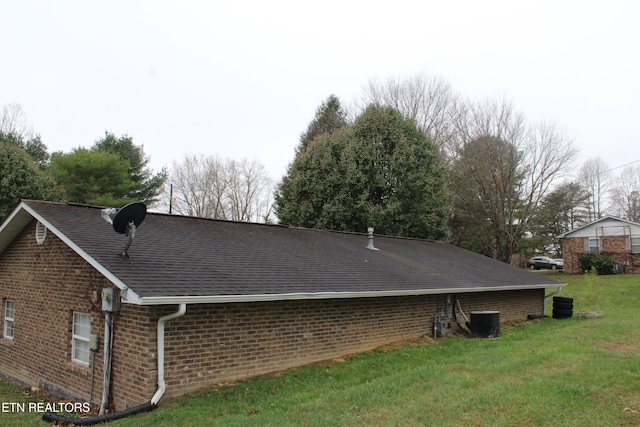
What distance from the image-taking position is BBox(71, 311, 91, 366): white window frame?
347 inches

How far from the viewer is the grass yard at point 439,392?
610cm

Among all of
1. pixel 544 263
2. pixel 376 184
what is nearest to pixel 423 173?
pixel 376 184

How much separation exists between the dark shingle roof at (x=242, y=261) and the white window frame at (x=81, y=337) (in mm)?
1565

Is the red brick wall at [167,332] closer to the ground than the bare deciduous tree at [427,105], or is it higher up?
closer to the ground

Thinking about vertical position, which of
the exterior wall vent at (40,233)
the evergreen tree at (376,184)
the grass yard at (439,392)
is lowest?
the grass yard at (439,392)

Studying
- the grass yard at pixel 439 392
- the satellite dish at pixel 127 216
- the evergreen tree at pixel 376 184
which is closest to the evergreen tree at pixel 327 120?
the evergreen tree at pixel 376 184

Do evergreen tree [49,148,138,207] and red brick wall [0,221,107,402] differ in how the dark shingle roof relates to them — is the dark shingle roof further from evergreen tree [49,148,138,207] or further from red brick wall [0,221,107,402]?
evergreen tree [49,148,138,207]

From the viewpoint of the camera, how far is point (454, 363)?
30.8 feet

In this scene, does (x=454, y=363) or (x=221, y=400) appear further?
(x=454, y=363)

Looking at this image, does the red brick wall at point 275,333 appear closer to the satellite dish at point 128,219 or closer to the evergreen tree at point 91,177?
the satellite dish at point 128,219

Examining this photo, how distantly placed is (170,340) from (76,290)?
2.59m

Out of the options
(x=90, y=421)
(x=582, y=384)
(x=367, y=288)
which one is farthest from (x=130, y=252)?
(x=582, y=384)

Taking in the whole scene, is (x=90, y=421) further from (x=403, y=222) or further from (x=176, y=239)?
(x=403, y=222)

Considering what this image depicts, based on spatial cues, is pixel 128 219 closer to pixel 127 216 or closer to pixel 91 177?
pixel 127 216
